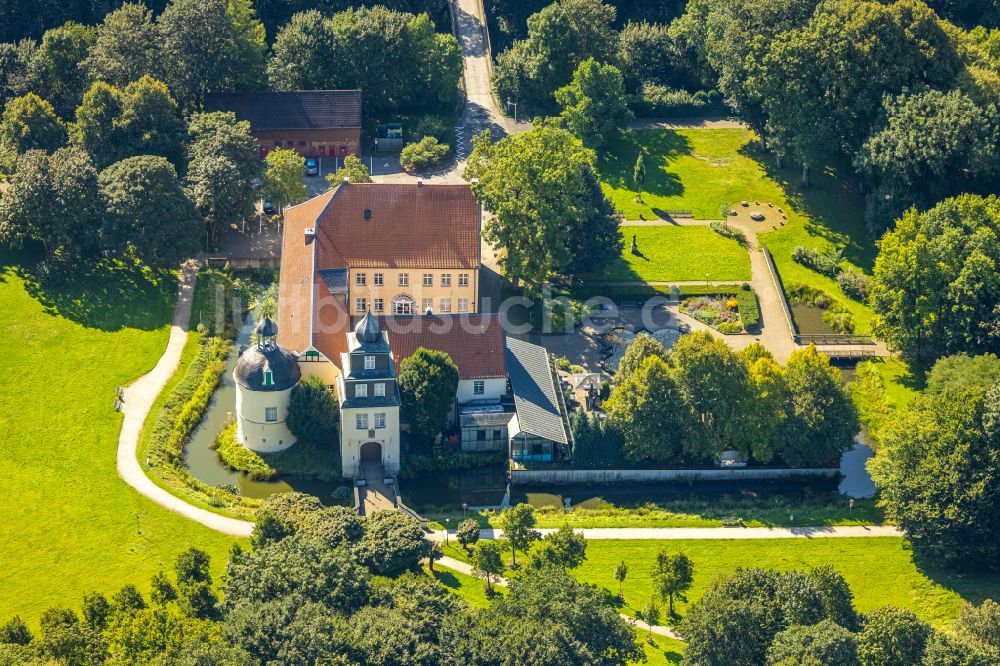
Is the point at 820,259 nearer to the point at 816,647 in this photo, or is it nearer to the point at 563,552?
the point at 563,552

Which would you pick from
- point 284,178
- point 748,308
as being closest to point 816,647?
point 748,308

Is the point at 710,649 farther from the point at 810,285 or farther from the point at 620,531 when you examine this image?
the point at 810,285

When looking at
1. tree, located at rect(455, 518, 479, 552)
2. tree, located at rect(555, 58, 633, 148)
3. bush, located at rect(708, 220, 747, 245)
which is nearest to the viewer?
tree, located at rect(455, 518, 479, 552)

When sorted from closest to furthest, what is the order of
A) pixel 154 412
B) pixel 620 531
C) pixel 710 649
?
pixel 710 649 → pixel 620 531 → pixel 154 412

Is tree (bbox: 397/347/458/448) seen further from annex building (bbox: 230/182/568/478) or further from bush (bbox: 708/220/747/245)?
bush (bbox: 708/220/747/245)

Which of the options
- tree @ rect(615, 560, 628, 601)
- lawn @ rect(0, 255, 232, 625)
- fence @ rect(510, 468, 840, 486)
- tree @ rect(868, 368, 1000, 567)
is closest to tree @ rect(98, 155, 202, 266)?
lawn @ rect(0, 255, 232, 625)

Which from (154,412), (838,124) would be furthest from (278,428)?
(838,124)

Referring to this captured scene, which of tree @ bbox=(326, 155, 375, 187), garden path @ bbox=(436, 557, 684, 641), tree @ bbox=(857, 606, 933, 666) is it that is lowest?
garden path @ bbox=(436, 557, 684, 641)
